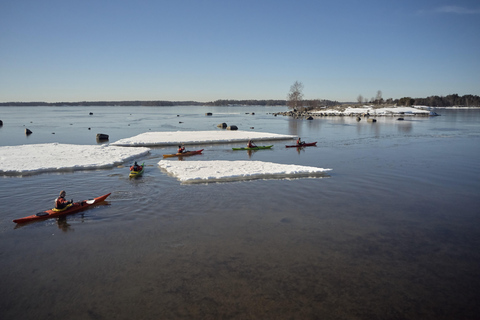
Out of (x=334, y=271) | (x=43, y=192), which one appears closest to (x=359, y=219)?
(x=334, y=271)

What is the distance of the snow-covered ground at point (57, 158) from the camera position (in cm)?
2586

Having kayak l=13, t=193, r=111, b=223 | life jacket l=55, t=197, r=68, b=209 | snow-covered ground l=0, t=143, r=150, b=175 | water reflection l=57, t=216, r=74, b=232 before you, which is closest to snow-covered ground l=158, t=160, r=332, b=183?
snow-covered ground l=0, t=143, r=150, b=175

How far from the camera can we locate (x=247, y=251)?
1216 centimetres

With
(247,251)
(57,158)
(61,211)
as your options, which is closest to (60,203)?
(61,211)

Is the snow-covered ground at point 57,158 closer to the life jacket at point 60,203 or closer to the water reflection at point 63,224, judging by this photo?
the life jacket at point 60,203

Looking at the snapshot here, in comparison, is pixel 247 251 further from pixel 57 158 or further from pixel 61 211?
→ pixel 57 158

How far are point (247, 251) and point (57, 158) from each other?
80.8 ft

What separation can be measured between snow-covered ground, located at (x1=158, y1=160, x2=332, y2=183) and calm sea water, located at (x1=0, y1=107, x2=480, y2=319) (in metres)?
1.02

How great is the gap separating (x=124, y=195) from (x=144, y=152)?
15.4 meters

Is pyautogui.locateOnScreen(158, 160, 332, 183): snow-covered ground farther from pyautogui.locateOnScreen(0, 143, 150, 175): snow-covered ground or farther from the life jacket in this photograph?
the life jacket

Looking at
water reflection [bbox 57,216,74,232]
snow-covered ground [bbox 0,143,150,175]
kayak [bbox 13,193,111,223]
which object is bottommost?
water reflection [bbox 57,216,74,232]

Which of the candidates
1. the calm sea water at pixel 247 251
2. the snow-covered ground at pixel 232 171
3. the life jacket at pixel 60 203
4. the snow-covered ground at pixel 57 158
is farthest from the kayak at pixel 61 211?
the snow-covered ground at pixel 57 158

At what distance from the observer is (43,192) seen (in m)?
20.1

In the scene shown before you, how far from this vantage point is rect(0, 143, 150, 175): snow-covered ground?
2586 cm
